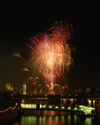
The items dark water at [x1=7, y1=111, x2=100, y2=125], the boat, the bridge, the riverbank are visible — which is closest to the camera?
the riverbank

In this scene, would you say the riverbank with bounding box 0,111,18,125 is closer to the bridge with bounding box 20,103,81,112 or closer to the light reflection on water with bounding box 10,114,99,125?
the light reflection on water with bounding box 10,114,99,125

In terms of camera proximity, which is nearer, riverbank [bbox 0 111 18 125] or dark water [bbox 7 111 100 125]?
riverbank [bbox 0 111 18 125]

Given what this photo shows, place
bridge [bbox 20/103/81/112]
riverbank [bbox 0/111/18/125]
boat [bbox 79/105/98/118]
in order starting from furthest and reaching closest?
1. bridge [bbox 20/103/81/112]
2. boat [bbox 79/105/98/118]
3. riverbank [bbox 0/111/18/125]

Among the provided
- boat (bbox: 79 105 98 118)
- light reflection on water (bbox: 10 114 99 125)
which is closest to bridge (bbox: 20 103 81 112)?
boat (bbox: 79 105 98 118)

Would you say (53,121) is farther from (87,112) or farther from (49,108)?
(87,112)

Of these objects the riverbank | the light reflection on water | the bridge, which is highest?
the bridge

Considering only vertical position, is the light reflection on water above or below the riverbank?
below

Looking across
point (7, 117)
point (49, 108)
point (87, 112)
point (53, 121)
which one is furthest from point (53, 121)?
point (7, 117)

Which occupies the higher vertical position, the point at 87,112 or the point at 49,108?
the point at 49,108

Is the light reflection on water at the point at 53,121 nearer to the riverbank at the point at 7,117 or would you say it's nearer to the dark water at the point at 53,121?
the dark water at the point at 53,121

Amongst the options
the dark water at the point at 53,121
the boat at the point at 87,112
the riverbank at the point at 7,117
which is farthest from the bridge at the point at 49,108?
the riverbank at the point at 7,117

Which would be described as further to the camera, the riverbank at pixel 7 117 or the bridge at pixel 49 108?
the bridge at pixel 49 108
